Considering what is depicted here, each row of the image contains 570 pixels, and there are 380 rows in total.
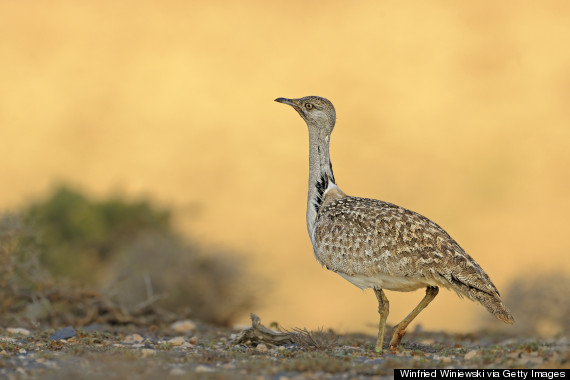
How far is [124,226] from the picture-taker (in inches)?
956

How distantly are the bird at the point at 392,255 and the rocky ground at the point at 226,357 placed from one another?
1.94ft

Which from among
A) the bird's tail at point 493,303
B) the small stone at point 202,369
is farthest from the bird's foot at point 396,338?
the small stone at point 202,369

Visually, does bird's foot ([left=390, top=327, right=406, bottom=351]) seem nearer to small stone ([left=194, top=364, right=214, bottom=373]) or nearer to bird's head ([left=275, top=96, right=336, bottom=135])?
small stone ([left=194, top=364, right=214, bottom=373])

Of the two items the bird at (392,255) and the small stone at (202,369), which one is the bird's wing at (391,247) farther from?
the small stone at (202,369)

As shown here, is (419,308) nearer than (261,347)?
Yes

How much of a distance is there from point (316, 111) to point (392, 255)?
9.28ft

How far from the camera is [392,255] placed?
8.12 m

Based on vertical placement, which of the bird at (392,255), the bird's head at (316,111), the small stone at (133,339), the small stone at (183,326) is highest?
the bird's head at (316,111)

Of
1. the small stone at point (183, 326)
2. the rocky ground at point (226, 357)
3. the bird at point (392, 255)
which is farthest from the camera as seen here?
the small stone at point (183, 326)

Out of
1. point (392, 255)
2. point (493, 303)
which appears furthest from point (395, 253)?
point (493, 303)

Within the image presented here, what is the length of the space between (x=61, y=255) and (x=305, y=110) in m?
13.7

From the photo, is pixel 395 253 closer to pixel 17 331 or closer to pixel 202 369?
pixel 202 369

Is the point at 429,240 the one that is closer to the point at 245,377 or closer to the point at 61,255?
the point at 245,377

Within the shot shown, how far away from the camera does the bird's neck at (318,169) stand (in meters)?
9.91
